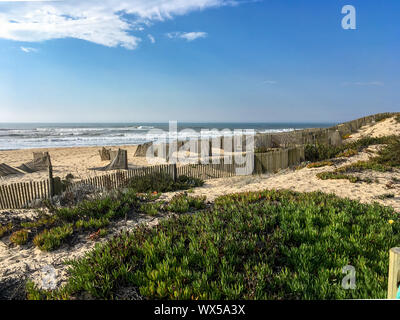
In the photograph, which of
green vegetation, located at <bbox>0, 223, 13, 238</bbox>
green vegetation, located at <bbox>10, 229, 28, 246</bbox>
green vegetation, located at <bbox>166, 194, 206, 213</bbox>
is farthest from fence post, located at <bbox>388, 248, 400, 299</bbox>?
green vegetation, located at <bbox>0, 223, 13, 238</bbox>

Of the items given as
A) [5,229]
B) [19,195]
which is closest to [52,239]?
[5,229]

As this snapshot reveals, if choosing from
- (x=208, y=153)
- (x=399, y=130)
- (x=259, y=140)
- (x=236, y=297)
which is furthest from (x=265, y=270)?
(x=399, y=130)

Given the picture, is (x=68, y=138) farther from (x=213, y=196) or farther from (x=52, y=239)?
(x=52, y=239)

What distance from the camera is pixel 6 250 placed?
4.47 m

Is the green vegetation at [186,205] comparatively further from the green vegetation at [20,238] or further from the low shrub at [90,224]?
the green vegetation at [20,238]

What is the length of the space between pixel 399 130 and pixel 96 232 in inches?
938

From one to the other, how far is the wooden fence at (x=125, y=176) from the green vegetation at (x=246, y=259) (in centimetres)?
445

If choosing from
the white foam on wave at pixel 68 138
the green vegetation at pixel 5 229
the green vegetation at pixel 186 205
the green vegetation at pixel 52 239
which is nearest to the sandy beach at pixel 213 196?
the green vegetation at pixel 52 239

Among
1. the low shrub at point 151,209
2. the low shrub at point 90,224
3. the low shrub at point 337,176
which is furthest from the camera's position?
the low shrub at point 337,176

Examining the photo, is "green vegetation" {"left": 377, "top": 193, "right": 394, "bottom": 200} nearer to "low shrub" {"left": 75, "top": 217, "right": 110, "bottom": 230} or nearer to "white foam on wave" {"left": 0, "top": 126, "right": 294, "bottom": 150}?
"low shrub" {"left": 75, "top": 217, "right": 110, "bottom": 230}

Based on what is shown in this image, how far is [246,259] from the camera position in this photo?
320 centimetres

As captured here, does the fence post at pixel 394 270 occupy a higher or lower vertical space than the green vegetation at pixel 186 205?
higher

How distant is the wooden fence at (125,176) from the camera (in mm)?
7719

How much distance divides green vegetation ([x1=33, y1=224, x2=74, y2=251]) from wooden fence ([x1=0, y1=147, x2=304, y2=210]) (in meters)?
2.78
